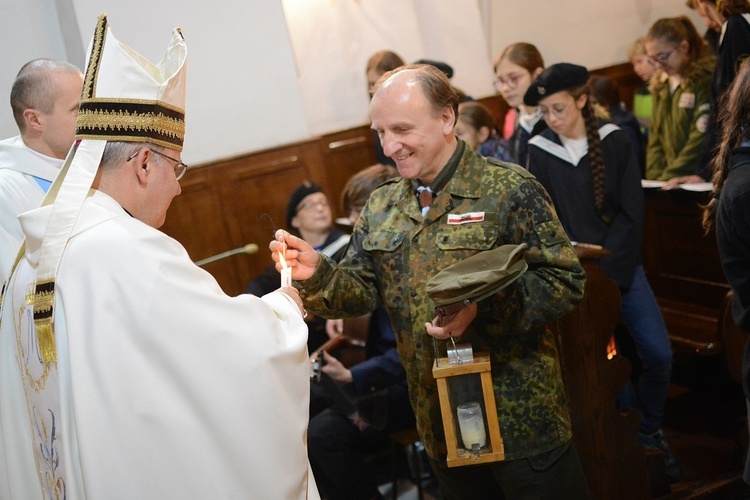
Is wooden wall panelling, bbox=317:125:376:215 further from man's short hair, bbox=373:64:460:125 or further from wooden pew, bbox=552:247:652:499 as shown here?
man's short hair, bbox=373:64:460:125

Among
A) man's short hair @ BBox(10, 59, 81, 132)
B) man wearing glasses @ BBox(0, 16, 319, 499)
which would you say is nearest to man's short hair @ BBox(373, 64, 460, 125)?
man wearing glasses @ BBox(0, 16, 319, 499)

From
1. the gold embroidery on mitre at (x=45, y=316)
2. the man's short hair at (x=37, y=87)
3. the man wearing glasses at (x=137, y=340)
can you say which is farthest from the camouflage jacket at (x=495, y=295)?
the man's short hair at (x=37, y=87)

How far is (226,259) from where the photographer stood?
5.91m

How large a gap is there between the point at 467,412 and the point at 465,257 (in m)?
Answer: 0.44

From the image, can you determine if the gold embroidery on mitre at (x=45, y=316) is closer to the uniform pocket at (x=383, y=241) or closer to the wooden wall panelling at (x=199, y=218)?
the uniform pocket at (x=383, y=241)

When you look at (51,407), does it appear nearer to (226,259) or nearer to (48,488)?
(48,488)

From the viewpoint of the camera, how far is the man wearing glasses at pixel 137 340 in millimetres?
1836

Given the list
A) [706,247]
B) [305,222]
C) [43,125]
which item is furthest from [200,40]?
[706,247]

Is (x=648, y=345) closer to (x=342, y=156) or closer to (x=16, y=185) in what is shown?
(x=16, y=185)

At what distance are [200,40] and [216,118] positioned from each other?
0.56 metres

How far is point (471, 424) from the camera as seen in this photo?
227 centimetres

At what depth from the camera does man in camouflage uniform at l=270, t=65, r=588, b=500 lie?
7.66 feet

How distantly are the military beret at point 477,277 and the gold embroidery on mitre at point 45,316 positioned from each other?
3.03ft

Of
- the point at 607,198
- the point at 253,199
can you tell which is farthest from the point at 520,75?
the point at 253,199
